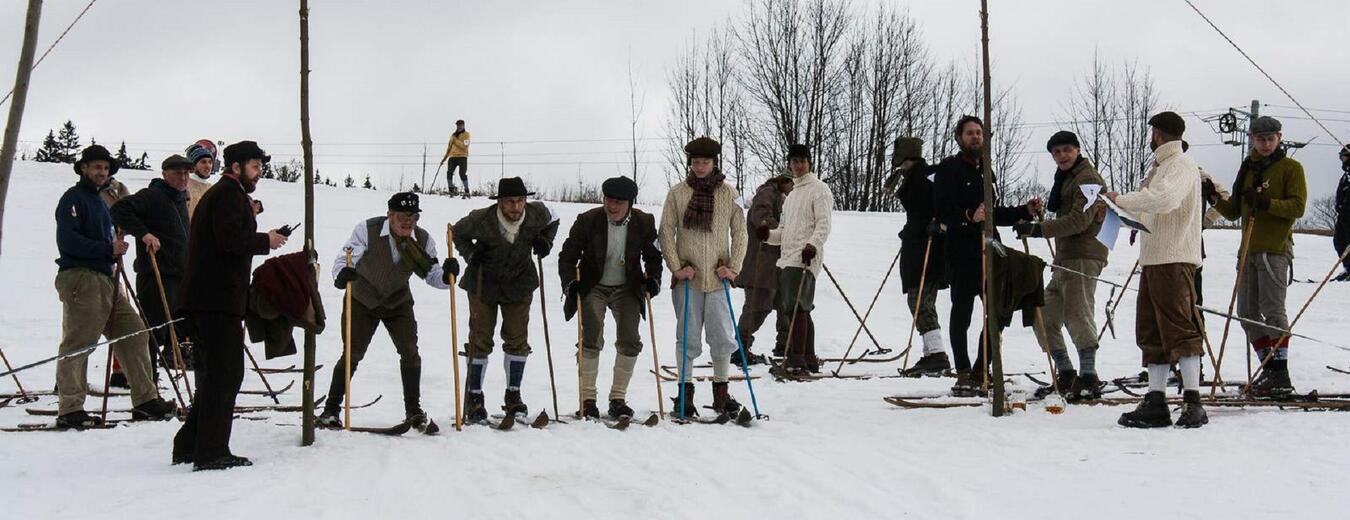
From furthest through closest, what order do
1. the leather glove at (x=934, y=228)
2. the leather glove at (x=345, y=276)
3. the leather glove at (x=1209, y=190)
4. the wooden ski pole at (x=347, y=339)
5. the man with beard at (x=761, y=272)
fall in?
the man with beard at (x=761, y=272) < the leather glove at (x=934, y=228) < the leather glove at (x=1209, y=190) < the wooden ski pole at (x=347, y=339) < the leather glove at (x=345, y=276)

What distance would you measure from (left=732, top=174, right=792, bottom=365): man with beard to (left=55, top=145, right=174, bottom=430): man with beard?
4.57 m

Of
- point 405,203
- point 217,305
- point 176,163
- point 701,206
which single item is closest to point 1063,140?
point 701,206

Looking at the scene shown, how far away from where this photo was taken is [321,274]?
14.0 m

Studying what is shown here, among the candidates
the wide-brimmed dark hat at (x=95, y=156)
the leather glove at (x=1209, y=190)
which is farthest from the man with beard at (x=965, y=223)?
the wide-brimmed dark hat at (x=95, y=156)

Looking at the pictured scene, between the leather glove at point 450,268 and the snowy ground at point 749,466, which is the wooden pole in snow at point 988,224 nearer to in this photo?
the snowy ground at point 749,466

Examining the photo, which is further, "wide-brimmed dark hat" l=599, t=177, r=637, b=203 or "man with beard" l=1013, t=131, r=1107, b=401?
"man with beard" l=1013, t=131, r=1107, b=401

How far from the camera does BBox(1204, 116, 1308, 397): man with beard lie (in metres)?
6.84

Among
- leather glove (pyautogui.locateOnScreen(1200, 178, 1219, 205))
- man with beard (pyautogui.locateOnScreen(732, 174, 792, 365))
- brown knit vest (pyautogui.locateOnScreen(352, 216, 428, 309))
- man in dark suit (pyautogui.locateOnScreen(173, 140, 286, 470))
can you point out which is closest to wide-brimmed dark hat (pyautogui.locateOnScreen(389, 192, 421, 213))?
brown knit vest (pyautogui.locateOnScreen(352, 216, 428, 309))

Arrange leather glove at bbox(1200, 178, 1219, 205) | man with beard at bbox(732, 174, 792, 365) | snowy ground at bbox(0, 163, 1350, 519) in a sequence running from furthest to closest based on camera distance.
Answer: man with beard at bbox(732, 174, 792, 365)
leather glove at bbox(1200, 178, 1219, 205)
snowy ground at bbox(0, 163, 1350, 519)

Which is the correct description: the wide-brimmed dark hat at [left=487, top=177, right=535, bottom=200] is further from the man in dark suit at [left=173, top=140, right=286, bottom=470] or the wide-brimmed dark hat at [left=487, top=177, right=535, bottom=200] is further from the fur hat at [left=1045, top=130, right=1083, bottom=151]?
the fur hat at [left=1045, top=130, right=1083, bottom=151]

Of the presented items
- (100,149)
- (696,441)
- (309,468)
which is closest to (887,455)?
(696,441)

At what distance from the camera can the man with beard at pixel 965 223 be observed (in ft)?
24.1

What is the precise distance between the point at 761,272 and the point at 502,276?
3196 millimetres

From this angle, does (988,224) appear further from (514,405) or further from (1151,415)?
(514,405)
